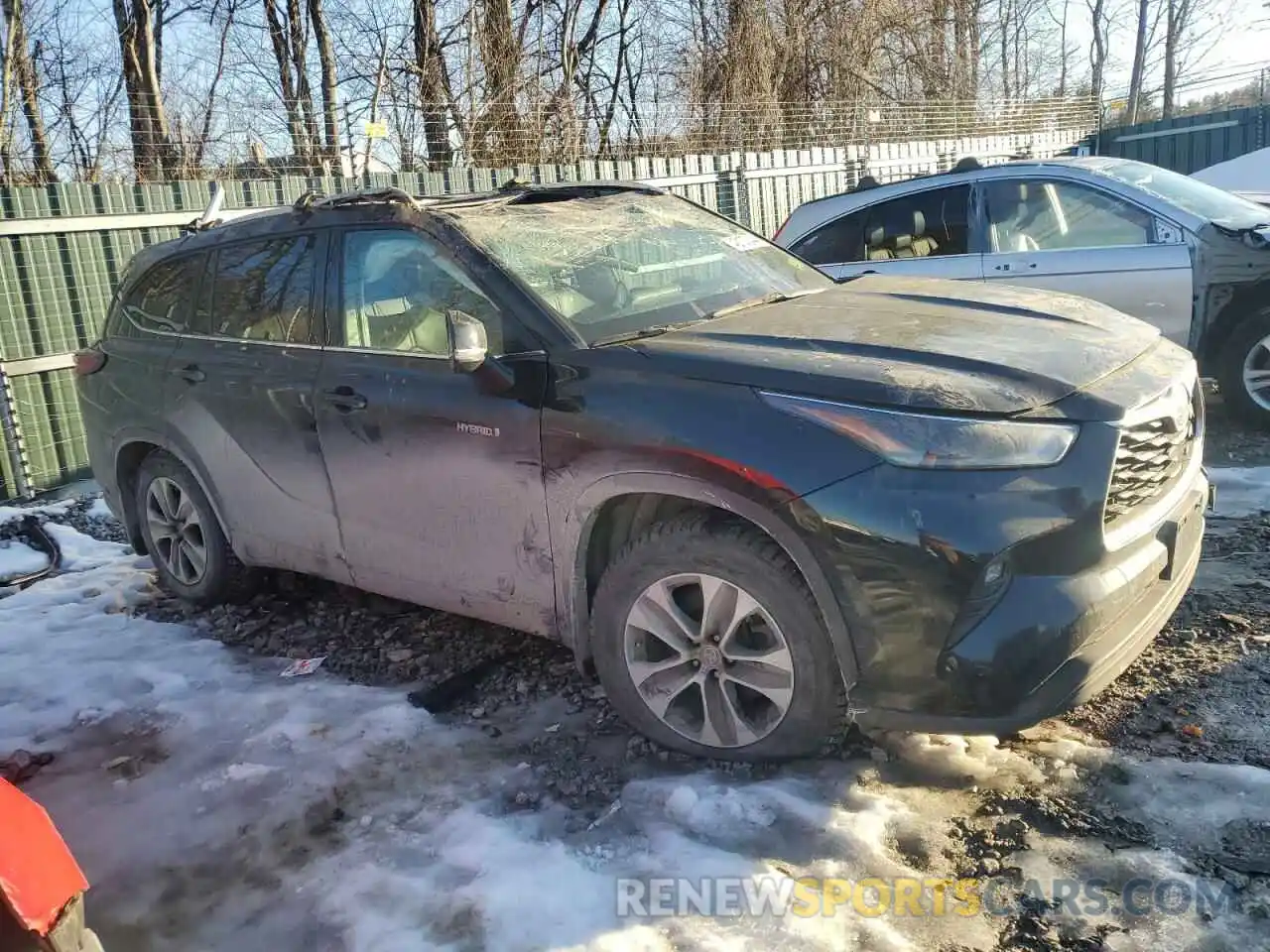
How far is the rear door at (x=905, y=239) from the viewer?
23.0 ft

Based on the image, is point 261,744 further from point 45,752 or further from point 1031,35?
point 1031,35

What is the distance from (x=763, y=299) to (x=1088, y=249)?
3.75 m

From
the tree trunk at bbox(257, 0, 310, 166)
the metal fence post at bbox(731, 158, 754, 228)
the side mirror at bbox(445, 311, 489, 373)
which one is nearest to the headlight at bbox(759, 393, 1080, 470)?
the side mirror at bbox(445, 311, 489, 373)

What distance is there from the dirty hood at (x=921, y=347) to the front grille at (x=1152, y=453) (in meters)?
0.18

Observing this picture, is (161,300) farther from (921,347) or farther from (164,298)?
(921,347)

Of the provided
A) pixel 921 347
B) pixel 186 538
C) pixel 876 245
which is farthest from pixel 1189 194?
pixel 186 538

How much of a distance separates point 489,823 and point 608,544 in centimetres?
93

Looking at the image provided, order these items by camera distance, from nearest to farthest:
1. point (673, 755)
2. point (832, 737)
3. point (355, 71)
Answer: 1. point (832, 737)
2. point (673, 755)
3. point (355, 71)

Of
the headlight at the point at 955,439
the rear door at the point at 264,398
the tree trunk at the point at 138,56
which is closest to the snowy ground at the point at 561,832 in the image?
the rear door at the point at 264,398

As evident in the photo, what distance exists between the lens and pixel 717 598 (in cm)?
305

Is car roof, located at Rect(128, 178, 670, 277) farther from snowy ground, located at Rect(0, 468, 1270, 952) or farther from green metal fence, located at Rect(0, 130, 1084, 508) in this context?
green metal fence, located at Rect(0, 130, 1084, 508)

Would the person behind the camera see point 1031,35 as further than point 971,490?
Yes

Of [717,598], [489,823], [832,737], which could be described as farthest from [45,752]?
[832,737]

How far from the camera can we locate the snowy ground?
Result: 2512 millimetres
